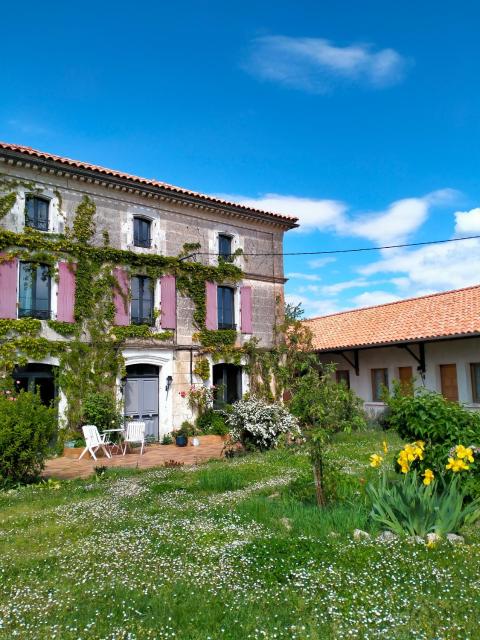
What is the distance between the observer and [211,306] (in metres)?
17.1

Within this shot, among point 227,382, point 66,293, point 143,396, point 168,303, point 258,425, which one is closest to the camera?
point 258,425

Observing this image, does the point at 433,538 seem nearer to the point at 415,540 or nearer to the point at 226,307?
the point at 415,540

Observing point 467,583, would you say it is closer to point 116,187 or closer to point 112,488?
point 112,488

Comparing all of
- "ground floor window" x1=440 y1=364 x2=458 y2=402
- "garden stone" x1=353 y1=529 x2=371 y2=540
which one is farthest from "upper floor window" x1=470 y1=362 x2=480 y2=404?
"garden stone" x1=353 y1=529 x2=371 y2=540

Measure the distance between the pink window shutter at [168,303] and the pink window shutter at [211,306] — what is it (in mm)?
1305

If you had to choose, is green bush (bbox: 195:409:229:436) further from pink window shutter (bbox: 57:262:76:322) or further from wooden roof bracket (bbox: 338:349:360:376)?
wooden roof bracket (bbox: 338:349:360:376)

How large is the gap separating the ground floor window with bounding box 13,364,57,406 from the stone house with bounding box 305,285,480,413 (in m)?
8.47

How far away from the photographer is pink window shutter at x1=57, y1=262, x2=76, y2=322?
14.0m

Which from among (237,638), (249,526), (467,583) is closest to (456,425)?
(467,583)

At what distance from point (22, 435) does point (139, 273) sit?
829 cm

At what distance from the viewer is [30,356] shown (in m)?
13.2

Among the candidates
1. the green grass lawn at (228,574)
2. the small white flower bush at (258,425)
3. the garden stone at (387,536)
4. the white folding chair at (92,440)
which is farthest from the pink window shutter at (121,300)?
the garden stone at (387,536)

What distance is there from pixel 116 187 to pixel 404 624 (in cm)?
1475

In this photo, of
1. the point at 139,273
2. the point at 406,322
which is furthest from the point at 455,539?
the point at 406,322
